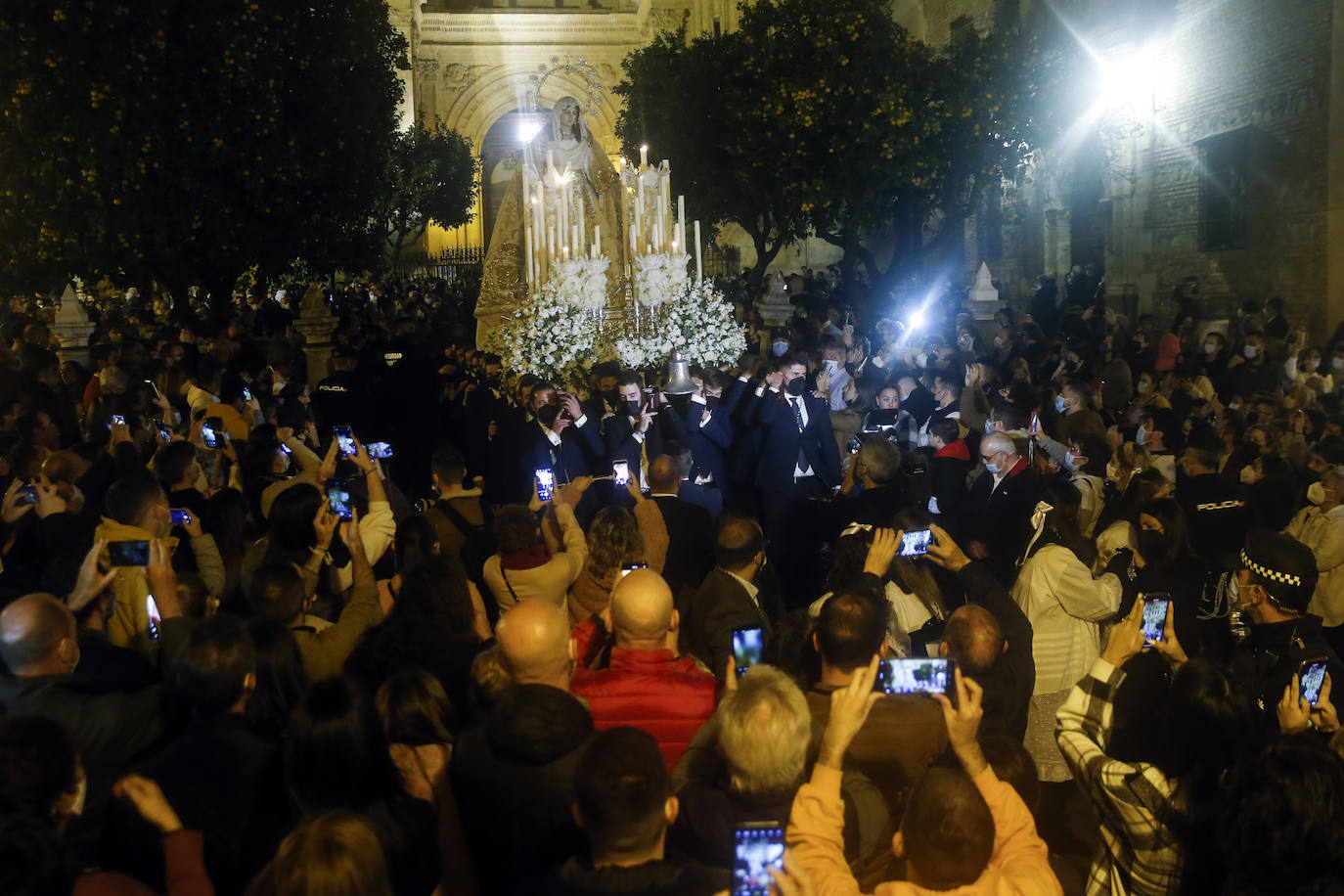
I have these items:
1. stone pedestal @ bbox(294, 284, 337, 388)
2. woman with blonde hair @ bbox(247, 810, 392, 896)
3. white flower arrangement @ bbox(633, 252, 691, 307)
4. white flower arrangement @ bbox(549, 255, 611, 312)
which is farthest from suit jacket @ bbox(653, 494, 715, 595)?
stone pedestal @ bbox(294, 284, 337, 388)

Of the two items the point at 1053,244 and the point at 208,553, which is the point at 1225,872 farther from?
the point at 1053,244

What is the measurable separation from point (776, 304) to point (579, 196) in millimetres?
10393

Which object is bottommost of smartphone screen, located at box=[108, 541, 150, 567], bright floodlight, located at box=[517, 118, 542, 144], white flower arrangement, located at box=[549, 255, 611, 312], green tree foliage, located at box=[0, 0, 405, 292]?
smartphone screen, located at box=[108, 541, 150, 567]

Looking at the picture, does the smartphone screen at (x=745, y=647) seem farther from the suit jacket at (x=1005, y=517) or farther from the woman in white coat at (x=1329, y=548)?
the woman in white coat at (x=1329, y=548)

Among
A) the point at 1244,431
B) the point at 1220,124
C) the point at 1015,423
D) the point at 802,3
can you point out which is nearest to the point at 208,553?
the point at 1015,423

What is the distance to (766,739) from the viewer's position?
2842 millimetres

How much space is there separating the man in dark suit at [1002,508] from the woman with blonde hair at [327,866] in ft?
14.8

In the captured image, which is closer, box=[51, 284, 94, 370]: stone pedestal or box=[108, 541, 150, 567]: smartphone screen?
box=[108, 541, 150, 567]: smartphone screen

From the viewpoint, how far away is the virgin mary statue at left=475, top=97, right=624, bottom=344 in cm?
1272

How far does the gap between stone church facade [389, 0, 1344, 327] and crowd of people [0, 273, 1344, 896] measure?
369 inches

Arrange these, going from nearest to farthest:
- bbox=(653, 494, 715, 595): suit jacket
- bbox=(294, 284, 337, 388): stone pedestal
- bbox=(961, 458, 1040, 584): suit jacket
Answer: bbox=(653, 494, 715, 595): suit jacket < bbox=(961, 458, 1040, 584): suit jacket < bbox=(294, 284, 337, 388): stone pedestal

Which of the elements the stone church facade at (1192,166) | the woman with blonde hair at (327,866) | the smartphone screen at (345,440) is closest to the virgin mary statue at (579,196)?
the smartphone screen at (345,440)

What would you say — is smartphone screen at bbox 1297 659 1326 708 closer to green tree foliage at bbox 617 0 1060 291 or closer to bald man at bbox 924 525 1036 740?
bald man at bbox 924 525 1036 740

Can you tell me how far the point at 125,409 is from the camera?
349 inches
